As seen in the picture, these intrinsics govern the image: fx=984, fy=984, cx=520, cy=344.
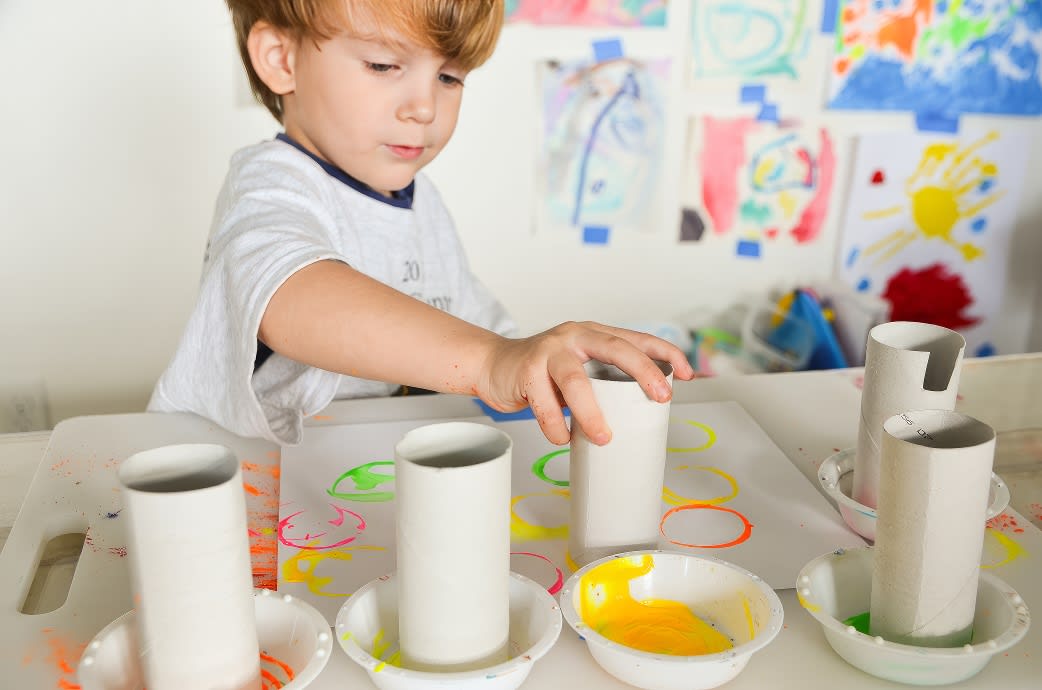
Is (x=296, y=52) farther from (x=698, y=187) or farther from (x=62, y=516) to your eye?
(x=698, y=187)

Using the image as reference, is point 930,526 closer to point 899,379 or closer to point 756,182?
point 899,379

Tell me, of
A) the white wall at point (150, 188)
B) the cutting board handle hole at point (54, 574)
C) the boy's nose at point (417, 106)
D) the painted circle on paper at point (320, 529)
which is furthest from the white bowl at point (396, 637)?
the white wall at point (150, 188)

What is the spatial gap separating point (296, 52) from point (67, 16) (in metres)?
0.80

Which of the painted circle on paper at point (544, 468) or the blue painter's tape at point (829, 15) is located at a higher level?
the blue painter's tape at point (829, 15)

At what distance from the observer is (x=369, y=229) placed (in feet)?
3.41

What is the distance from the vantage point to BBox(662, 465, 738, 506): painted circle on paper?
74 cm

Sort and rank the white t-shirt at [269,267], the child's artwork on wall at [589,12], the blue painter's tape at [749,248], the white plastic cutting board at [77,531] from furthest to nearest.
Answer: the blue painter's tape at [749,248] → the child's artwork on wall at [589,12] → the white t-shirt at [269,267] → the white plastic cutting board at [77,531]

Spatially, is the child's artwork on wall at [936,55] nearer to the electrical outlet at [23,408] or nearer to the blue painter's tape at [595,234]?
the blue painter's tape at [595,234]

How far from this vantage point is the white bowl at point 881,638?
0.52 metres

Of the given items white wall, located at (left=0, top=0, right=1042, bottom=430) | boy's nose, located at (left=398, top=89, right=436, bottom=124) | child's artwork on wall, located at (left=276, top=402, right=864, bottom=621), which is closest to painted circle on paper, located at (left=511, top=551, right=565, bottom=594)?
child's artwork on wall, located at (left=276, top=402, right=864, bottom=621)

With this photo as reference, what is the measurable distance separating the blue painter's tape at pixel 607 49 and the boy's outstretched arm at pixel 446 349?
3.64 feet

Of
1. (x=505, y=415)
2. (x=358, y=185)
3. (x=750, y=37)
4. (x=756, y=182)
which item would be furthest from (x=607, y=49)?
(x=505, y=415)

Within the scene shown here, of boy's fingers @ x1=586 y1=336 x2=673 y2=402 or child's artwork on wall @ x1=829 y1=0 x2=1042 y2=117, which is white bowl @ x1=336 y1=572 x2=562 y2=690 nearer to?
boy's fingers @ x1=586 y1=336 x2=673 y2=402

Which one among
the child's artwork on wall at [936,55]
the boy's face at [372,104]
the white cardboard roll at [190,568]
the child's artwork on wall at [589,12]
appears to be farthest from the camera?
the child's artwork on wall at [936,55]
